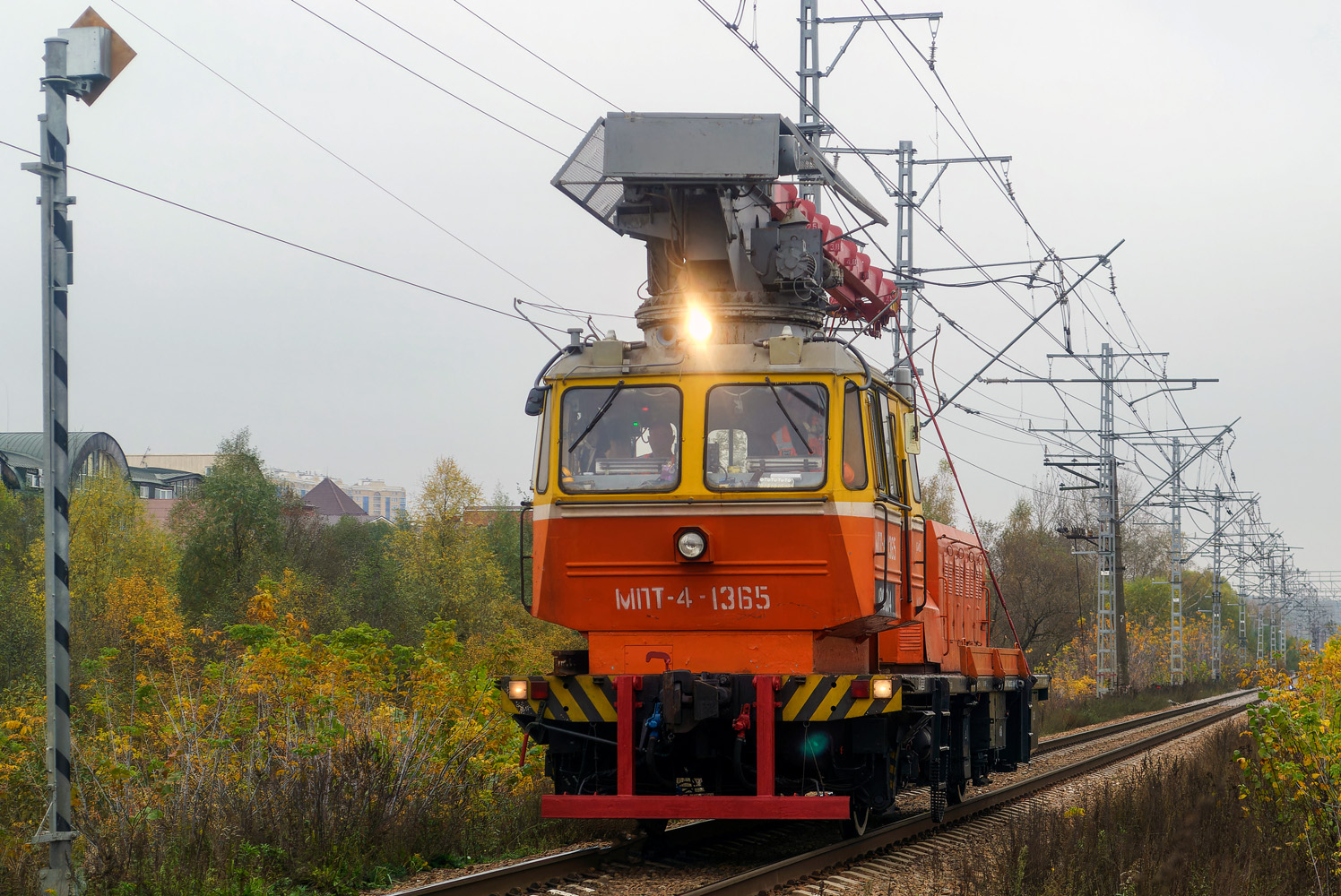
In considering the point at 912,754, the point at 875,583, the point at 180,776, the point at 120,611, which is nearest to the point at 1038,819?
the point at 912,754

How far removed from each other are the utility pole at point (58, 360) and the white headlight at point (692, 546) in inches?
158

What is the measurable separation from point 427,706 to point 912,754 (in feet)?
16.0

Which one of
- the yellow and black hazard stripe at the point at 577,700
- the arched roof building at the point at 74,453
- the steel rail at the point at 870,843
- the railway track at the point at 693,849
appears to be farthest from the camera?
the arched roof building at the point at 74,453

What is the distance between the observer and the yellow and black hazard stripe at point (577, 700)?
9.22 meters

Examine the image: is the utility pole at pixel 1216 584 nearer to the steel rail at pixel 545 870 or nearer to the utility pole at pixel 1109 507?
the utility pole at pixel 1109 507

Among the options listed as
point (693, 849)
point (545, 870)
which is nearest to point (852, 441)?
point (693, 849)

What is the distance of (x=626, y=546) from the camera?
372 inches

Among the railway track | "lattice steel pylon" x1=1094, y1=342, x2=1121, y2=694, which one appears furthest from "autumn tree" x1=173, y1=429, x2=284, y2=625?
the railway track

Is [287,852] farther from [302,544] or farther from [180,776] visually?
[302,544]

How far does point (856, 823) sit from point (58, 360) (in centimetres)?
669

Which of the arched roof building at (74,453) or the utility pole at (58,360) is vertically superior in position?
the arched roof building at (74,453)

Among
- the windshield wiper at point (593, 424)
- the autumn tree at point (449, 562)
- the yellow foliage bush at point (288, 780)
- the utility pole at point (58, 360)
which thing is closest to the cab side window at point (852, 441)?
the windshield wiper at point (593, 424)

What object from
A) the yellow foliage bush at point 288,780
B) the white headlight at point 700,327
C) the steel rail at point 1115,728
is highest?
the white headlight at point 700,327

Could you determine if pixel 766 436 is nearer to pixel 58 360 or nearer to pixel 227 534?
pixel 58 360
